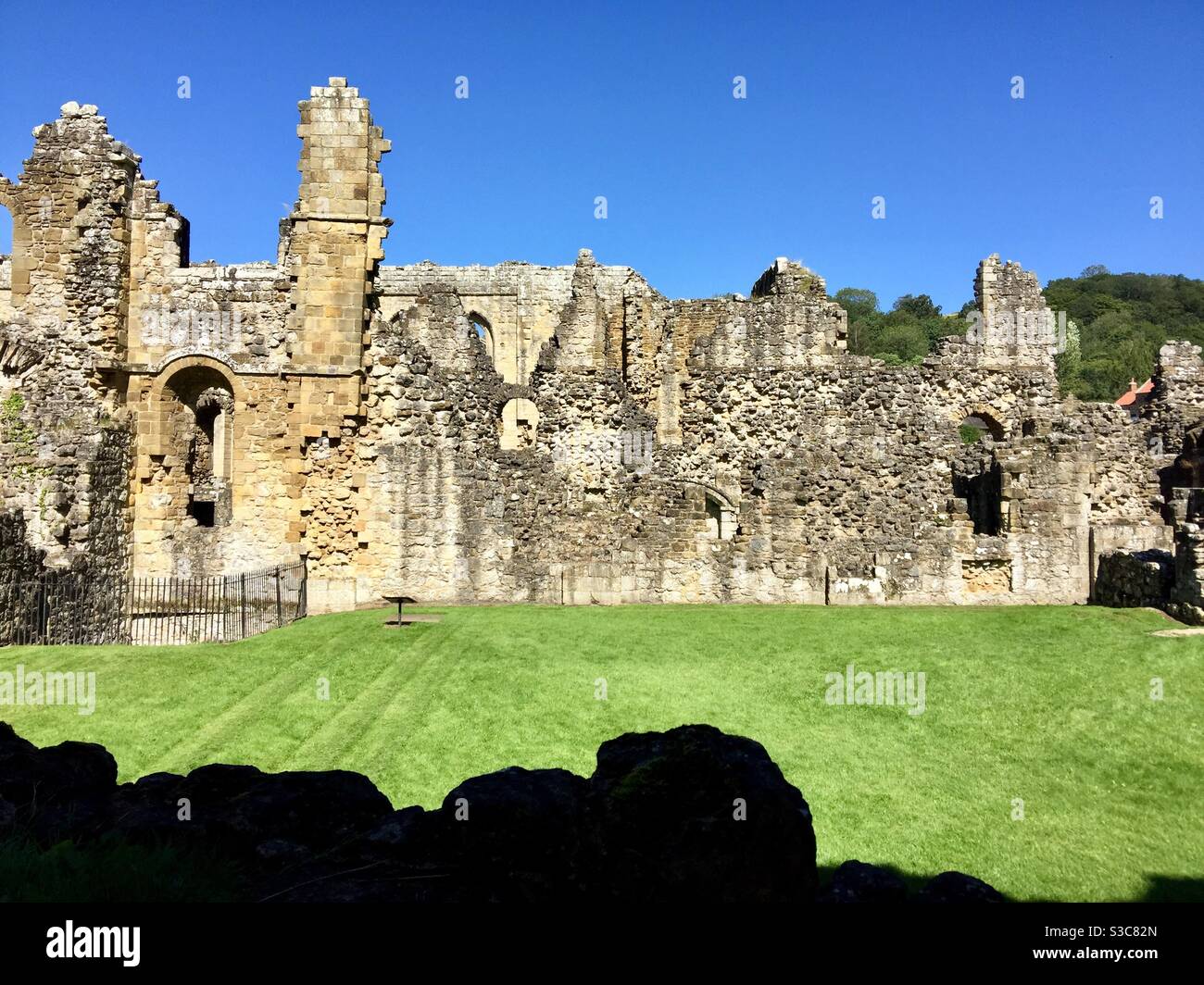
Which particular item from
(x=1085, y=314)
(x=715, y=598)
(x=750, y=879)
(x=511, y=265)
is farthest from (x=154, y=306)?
(x=1085, y=314)

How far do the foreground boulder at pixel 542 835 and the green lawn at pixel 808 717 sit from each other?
9.17 ft

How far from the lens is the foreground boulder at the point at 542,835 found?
305 cm

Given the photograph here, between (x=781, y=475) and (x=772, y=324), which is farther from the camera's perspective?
(x=772, y=324)

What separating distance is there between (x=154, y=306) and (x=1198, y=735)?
16.3 metres

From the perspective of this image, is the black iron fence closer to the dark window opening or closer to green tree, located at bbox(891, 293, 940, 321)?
the dark window opening

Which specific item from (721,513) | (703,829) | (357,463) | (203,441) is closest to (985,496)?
(721,513)

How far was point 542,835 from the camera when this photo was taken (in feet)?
10.3

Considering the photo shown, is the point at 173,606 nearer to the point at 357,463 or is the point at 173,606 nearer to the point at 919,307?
the point at 357,463

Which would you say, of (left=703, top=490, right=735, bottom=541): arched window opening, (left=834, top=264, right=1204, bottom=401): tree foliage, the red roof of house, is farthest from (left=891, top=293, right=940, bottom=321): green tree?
(left=703, top=490, right=735, bottom=541): arched window opening

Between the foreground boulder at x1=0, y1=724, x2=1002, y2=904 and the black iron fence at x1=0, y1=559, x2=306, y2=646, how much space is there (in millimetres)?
9479

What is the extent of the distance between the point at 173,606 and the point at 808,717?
36.0 feet
